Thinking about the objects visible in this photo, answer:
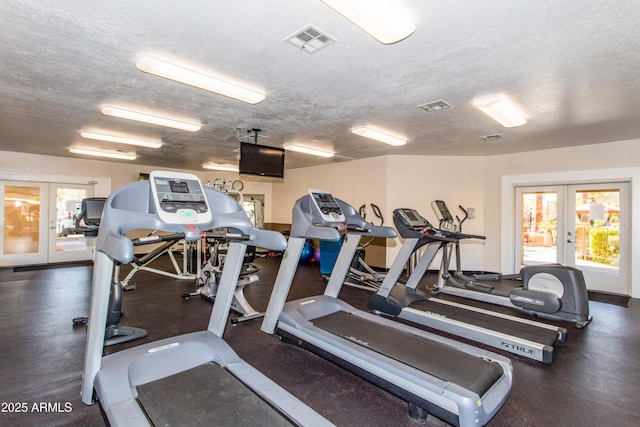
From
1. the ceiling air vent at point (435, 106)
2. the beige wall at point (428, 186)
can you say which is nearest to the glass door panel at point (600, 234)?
the beige wall at point (428, 186)

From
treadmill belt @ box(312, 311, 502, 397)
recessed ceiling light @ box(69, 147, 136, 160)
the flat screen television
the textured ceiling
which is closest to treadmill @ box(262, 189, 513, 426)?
treadmill belt @ box(312, 311, 502, 397)

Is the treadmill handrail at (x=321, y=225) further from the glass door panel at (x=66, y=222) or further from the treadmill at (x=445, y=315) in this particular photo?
the glass door panel at (x=66, y=222)

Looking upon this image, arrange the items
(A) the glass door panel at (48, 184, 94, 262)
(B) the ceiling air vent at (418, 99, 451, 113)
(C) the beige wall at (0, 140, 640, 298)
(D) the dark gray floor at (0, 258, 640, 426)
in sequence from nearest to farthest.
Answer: (D) the dark gray floor at (0, 258, 640, 426) → (B) the ceiling air vent at (418, 99, 451, 113) → (C) the beige wall at (0, 140, 640, 298) → (A) the glass door panel at (48, 184, 94, 262)

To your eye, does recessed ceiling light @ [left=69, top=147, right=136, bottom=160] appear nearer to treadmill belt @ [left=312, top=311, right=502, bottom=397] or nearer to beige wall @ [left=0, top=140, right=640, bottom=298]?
beige wall @ [left=0, top=140, right=640, bottom=298]

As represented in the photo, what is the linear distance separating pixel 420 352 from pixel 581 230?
5.30m

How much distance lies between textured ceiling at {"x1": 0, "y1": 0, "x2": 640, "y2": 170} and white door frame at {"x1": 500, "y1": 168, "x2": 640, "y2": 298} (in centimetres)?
99

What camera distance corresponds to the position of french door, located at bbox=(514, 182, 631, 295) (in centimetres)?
560

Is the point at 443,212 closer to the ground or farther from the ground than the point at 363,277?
farther from the ground

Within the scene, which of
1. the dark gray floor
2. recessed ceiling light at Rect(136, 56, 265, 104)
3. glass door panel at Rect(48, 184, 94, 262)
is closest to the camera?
the dark gray floor

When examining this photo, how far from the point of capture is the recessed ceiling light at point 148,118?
4074 millimetres

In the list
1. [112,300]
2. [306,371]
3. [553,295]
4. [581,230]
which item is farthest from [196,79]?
[581,230]

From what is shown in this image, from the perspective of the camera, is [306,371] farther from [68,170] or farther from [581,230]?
[68,170]

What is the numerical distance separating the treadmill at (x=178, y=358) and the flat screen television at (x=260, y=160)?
2632 millimetres

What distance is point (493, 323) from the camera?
12.2 feet
